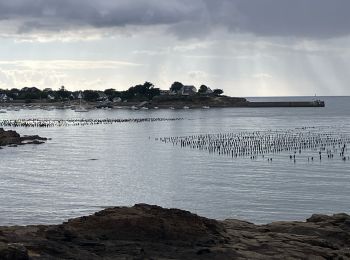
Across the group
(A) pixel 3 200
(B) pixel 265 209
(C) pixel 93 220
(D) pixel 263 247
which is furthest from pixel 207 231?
(A) pixel 3 200

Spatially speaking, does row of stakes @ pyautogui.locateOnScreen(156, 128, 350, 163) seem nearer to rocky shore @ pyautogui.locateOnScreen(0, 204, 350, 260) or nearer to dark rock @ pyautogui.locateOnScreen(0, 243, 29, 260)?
rocky shore @ pyautogui.locateOnScreen(0, 204, 350, 260)

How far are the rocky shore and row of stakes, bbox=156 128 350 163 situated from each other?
177 ft

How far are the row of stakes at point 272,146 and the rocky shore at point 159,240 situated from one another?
5397cm

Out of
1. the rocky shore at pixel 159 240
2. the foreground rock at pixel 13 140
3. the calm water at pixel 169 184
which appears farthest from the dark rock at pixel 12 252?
the foreground rock at pixel 13 140

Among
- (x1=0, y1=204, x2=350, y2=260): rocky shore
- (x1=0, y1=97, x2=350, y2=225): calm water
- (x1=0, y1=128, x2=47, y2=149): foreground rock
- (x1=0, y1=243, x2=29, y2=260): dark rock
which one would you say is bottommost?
(x1=0, y1=97, x2=350, y2=225): calm water

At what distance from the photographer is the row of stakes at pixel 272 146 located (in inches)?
3375

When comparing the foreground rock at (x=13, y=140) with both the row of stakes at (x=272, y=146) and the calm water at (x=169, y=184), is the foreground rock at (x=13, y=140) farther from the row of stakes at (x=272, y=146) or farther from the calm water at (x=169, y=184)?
the row of stakes at (x=272, y=146)

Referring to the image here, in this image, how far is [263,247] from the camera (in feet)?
73.8

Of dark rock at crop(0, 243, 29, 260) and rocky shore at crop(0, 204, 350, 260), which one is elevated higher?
dark rock at crop(0, 243, 29, 260)

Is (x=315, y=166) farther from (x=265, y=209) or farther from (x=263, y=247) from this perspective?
(x=263, y=247)

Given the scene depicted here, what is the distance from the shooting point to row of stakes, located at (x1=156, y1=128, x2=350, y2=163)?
85719 millimetres

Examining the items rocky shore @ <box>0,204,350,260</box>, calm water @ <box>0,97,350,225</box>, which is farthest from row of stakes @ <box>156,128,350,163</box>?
rocky shore @ <box>0,204,350,260</box>

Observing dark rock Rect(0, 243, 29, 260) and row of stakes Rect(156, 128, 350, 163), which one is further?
row of stakes Rect(156, 128, 350, 163)

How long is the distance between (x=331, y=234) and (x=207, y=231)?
5984 mm
